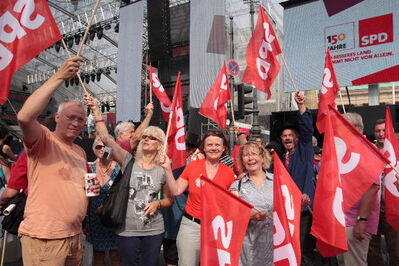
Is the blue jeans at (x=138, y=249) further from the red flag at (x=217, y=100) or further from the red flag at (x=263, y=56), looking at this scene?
the red flag at (x=217, y=100)

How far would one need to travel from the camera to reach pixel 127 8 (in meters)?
12.3

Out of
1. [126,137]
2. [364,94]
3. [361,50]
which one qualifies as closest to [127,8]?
[361,50]

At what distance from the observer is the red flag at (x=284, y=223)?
93.5 inches

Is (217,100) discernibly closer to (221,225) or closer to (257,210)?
(257,210)

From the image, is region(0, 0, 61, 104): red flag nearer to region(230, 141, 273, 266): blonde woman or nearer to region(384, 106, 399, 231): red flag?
region(230, 141, 273, 266): blonde woman

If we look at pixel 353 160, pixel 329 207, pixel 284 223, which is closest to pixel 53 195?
pixel 284 223

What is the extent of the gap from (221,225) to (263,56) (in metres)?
2.80

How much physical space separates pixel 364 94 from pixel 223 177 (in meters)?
29.8

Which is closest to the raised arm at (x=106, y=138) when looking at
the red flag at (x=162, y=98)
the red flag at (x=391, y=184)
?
the red flag at (x=391, y=184)

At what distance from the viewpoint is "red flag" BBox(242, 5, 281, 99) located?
4.41 metres

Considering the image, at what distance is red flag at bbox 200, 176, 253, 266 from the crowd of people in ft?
1.02

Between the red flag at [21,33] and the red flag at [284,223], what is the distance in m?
1.94

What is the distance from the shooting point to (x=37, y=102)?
5.99 ft

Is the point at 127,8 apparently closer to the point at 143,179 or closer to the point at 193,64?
the point at 193,64
